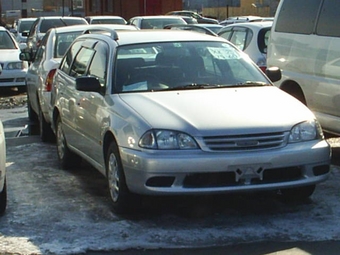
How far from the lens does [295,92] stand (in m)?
9.90

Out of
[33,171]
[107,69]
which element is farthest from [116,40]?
[33,171]

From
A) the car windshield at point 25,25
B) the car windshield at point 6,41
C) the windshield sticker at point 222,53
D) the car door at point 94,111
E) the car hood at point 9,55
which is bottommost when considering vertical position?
the car windshield at point 25,25

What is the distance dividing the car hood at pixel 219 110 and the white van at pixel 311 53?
169cm

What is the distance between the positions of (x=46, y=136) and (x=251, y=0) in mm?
62166

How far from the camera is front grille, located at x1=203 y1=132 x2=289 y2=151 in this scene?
627cm

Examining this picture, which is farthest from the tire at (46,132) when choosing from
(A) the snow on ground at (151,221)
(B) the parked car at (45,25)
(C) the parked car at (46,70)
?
(B) the parked car at (45,25)

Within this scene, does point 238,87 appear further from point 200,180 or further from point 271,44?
point 271,44

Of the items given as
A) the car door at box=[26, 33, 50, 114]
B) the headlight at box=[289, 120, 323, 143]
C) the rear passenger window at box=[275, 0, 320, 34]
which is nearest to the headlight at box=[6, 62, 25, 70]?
the car door at box=[26, 33, 50, 114]

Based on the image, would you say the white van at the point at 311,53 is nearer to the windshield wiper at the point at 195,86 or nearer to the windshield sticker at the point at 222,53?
the windshield sticker at the point at 222,53

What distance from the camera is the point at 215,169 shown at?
6.21m

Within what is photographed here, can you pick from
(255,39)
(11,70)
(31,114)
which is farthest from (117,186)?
(11,70)

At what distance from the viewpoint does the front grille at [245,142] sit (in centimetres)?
627

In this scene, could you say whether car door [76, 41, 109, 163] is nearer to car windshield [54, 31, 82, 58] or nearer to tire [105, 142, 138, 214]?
tire [105, 142, 138, 214]

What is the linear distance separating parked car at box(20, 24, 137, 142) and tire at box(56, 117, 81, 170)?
3.68 ft
